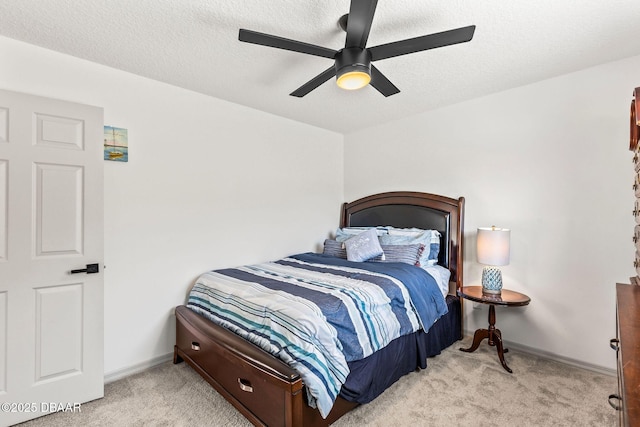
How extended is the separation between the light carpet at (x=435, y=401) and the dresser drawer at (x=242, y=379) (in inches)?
6.8

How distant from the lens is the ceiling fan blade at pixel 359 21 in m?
1.47

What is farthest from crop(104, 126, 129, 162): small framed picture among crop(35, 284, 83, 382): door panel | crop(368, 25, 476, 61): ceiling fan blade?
crop(368, 25, 476, 61): ceiling fan blade

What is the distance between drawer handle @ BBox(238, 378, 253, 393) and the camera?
1882 millimetres

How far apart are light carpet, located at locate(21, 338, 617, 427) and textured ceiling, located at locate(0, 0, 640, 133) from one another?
2.51m

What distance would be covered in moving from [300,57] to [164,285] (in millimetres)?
2291

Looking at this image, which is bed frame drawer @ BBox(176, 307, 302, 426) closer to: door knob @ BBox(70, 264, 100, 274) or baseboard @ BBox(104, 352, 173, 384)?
baseboard @ BBox(104, 352, 173, 384)

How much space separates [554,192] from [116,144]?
382cm

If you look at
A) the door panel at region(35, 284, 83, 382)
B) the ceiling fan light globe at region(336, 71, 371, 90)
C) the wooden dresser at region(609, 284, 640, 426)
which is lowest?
the door panel at region(35, 284, 83, 382)

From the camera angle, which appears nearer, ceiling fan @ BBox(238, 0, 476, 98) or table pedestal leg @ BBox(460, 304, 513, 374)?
ceiling fan @ BBox(238, 0, 476, 98)

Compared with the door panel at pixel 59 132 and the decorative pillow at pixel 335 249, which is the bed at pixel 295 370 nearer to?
the decorative pillow at pixel 335 249

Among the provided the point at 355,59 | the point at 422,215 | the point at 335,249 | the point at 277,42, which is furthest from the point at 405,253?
the point at 277,42

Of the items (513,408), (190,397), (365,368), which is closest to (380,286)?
(365,368)

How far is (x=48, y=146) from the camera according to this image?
214cm

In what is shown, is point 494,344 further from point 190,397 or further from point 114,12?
point 114,12
